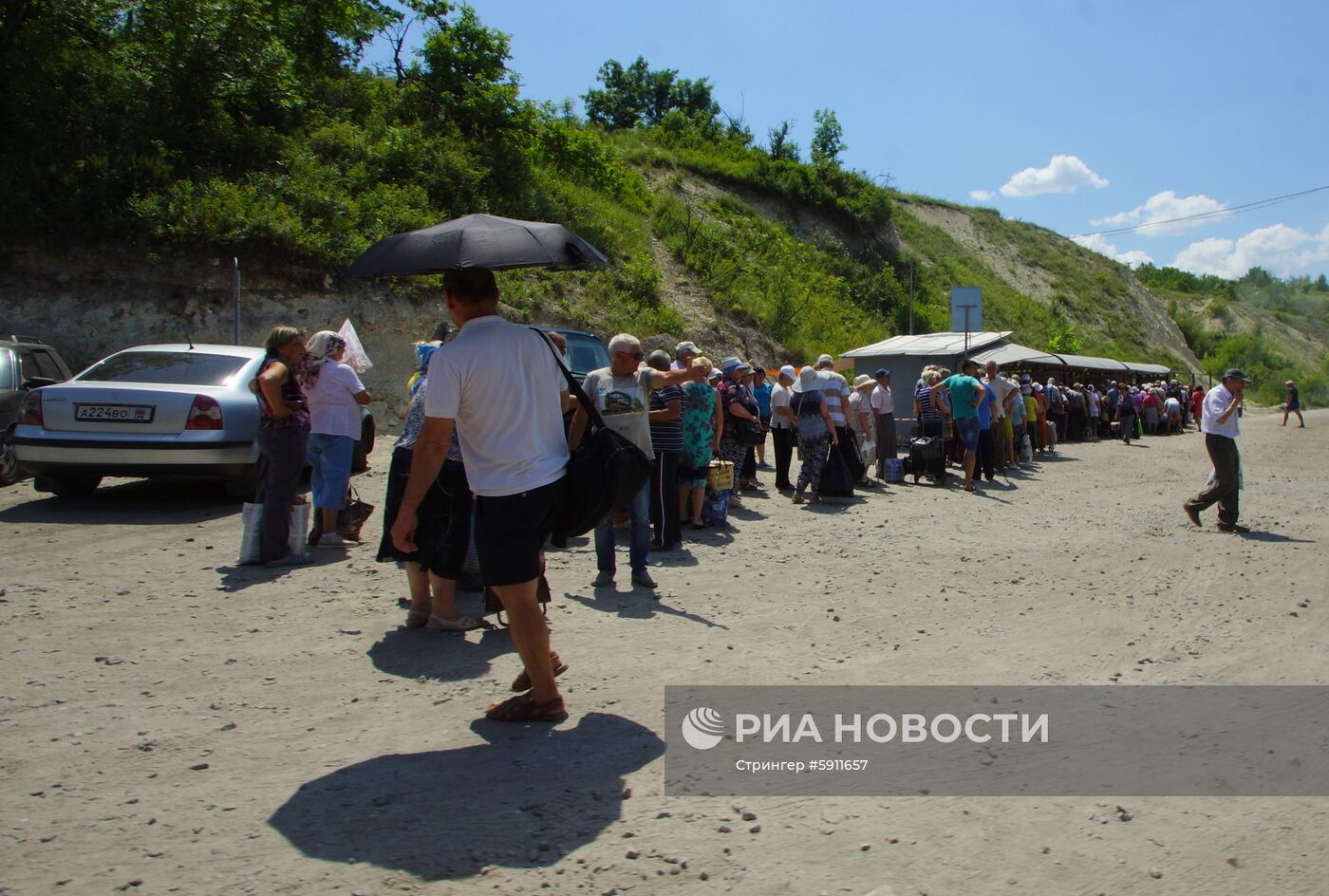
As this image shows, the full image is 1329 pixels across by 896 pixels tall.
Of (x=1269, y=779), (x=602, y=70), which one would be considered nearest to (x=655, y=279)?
(x=1269, y=779)

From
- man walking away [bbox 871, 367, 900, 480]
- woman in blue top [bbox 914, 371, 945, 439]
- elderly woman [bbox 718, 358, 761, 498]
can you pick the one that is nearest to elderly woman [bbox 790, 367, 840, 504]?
elderly woman [bbox 718, 358, 761, 498]

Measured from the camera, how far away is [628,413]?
281 inches

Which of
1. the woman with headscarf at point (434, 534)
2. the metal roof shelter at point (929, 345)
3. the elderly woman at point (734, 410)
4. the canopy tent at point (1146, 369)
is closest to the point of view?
the woman with headscarf at point (434, 534)

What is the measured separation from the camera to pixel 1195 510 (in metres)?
10.7

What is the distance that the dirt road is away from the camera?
10.6 ft

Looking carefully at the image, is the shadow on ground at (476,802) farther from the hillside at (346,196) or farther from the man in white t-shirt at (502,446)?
the hillside at (346,196)

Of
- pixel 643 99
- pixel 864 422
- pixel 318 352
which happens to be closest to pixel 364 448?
pixel 318 352

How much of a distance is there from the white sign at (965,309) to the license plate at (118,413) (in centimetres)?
1532

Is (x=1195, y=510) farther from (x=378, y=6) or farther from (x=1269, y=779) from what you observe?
(x=378, y=6)

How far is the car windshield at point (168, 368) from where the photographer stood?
981cm

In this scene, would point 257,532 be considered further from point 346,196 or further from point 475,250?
point 346,196

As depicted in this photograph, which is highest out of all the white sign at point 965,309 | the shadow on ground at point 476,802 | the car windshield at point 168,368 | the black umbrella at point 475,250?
the white sign at point 965,309

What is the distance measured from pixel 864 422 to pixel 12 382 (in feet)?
35.5

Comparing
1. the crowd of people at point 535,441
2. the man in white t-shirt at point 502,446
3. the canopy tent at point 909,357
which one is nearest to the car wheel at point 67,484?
the crowd of people at point 535,441
